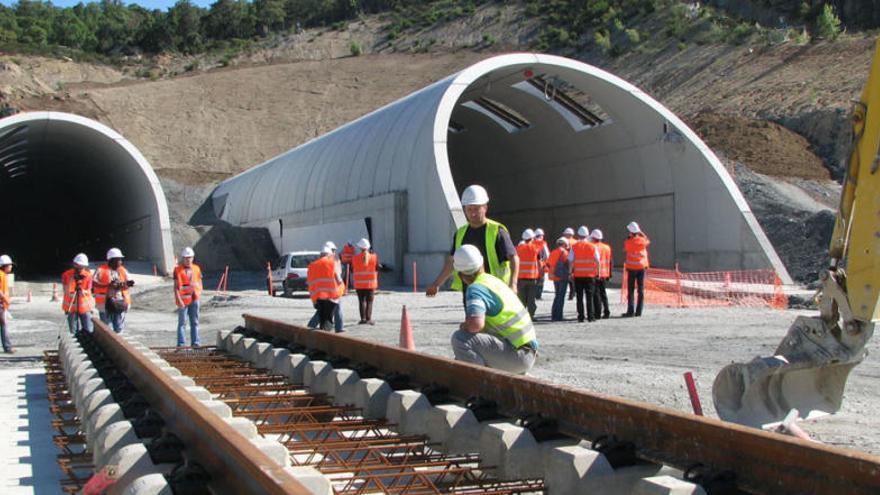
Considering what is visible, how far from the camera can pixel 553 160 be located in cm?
3656

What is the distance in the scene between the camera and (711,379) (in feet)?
33.3

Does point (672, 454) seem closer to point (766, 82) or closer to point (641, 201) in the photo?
point (641, 201)

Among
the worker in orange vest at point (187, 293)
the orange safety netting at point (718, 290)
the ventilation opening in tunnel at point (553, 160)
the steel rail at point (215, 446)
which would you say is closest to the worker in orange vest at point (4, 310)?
the worker in orange vest at point (187, 293)

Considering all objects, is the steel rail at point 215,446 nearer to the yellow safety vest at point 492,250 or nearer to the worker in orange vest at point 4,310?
the yellow safety vest at point 492,250

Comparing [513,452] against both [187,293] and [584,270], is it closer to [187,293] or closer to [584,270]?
[187,293]

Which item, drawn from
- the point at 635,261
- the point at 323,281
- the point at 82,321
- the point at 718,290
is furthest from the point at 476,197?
the point at 718,290

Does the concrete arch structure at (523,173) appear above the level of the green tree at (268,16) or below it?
below

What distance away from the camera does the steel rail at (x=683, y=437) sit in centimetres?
345

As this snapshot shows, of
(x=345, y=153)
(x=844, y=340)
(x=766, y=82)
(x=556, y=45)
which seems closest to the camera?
(x=844, y=340)

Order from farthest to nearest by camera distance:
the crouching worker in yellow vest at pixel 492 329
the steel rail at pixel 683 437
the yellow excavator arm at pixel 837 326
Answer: the crouching worker in yellow vest at pixel 492 329, the yellow excavator arm at pixel 837 326, the steel rail at pixel 683 437

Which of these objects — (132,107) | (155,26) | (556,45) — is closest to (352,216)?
(132,107)

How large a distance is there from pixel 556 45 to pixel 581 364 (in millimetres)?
80150

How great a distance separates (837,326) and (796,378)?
1.57 feet

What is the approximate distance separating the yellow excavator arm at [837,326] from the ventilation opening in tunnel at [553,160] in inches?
949
